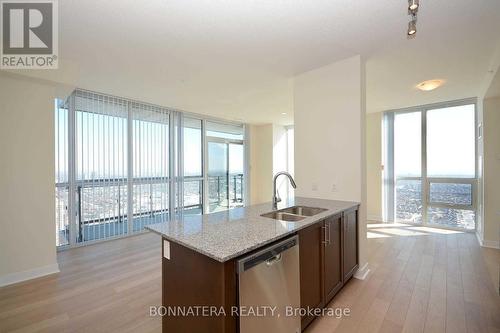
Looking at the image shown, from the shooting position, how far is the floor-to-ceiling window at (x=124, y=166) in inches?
146

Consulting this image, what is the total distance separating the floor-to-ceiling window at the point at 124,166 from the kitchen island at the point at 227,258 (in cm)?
286

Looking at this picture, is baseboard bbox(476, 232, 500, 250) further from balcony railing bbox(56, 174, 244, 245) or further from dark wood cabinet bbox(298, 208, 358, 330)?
balcony railing bbox(56, 174, 244, 245)

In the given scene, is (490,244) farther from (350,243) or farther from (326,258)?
(326,258)

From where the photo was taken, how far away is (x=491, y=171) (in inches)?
146

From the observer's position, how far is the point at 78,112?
3777mm

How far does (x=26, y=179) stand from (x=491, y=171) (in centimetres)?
677

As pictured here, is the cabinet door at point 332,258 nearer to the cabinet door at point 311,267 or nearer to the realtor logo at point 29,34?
the cabinet door at point 311,267

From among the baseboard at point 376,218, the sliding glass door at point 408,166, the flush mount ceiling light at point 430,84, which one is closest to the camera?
the flush mount ceiling light at point 430,84

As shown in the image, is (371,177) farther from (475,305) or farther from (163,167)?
(163,167)

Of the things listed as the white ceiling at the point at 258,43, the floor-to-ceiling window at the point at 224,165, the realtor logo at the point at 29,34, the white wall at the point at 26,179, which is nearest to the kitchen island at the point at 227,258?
the white ceiling at the point at 258,43

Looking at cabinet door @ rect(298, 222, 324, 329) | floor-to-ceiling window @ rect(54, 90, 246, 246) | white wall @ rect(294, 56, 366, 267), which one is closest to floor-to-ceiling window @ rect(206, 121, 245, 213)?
floor-to-ceiling window @ rect(54, 90, 246, 246)

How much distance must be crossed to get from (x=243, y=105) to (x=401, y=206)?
169 inches

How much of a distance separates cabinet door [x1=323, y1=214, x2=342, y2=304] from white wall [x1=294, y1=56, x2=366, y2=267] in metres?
0.63

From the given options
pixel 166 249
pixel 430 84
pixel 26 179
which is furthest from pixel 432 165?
pixel 26 179
